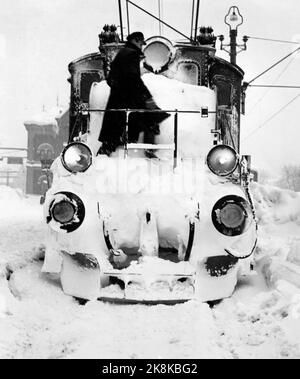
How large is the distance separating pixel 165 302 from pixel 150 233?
621 mm

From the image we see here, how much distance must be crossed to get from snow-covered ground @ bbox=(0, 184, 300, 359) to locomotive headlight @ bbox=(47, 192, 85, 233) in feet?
2.27

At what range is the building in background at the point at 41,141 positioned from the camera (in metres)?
35.6

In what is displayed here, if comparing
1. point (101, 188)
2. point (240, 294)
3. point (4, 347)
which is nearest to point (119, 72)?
point (101, 188)

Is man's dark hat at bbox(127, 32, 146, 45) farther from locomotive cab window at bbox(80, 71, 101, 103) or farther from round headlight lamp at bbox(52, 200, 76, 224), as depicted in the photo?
round headlight lamp at bbox(52, 200, 76, 224)

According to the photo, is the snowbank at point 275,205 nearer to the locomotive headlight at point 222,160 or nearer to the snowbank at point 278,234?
the snowbank at point 278,234

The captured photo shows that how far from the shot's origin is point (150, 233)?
3.99 metres

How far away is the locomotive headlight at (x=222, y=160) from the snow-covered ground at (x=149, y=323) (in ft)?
3.87

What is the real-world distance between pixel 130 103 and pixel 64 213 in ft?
5.86

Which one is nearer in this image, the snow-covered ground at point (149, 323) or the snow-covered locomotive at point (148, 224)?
the snow-covered ground at point (149, 323)

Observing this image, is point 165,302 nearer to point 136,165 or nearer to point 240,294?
point 240,294

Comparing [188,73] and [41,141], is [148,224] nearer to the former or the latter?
[188,73]

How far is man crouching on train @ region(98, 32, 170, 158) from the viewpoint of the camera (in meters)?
5.10

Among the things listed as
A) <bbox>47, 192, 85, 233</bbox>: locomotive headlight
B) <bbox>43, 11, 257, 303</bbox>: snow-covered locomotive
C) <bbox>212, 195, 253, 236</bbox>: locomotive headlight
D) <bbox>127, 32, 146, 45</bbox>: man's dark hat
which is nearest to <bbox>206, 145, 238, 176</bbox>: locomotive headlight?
<bbox>43, 11, 257, 303</bbox>: snow-covered locomotive

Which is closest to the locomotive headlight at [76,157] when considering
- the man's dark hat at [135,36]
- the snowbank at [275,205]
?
the man's dark hat at [135,36]
